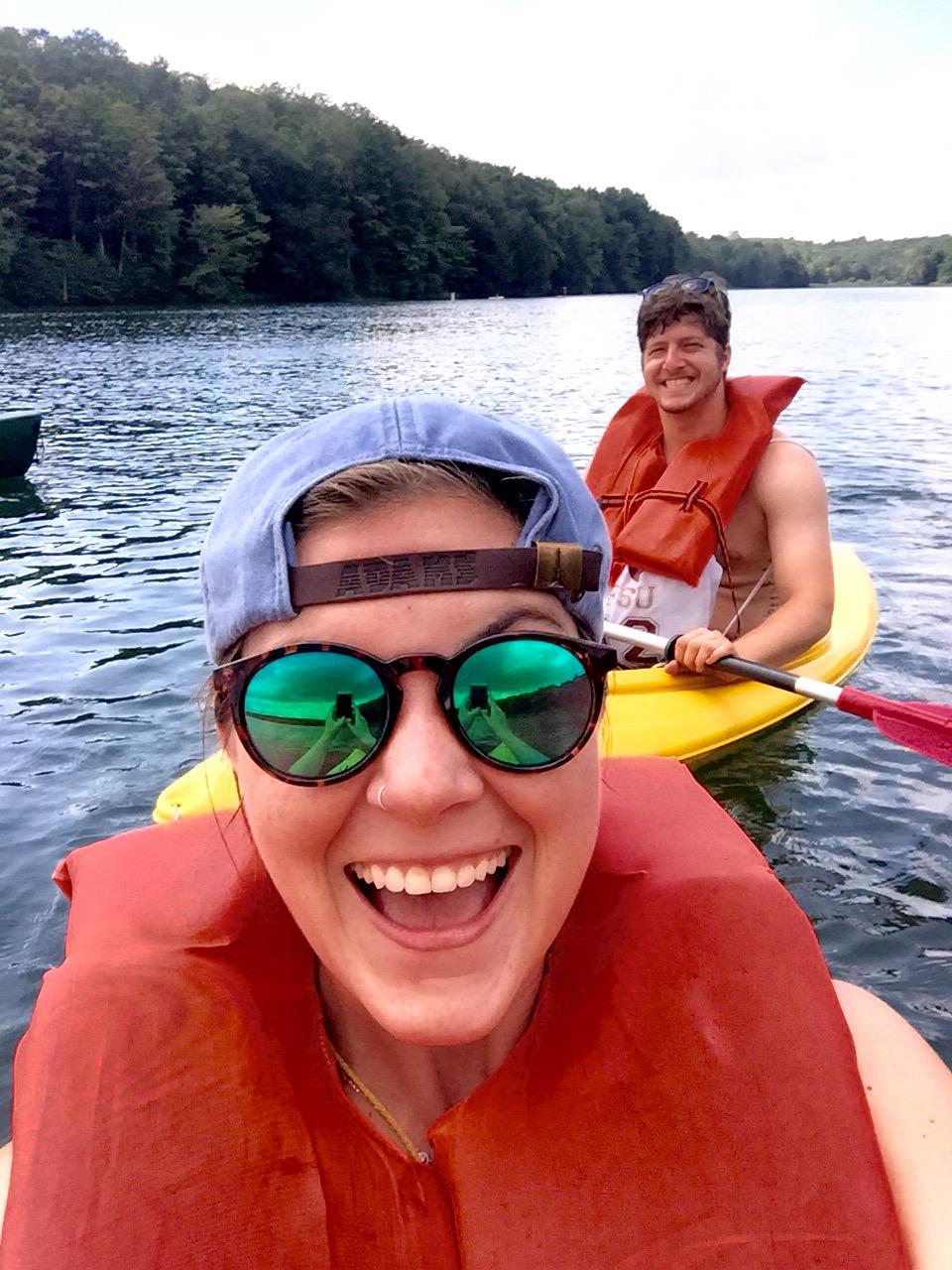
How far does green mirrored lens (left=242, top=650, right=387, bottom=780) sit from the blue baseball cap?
0.07 m

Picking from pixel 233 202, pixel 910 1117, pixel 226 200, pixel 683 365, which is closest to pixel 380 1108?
pixel 910 1117

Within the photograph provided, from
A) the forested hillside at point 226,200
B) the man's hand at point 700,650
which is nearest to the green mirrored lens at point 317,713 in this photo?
the man's hand at point 700,650

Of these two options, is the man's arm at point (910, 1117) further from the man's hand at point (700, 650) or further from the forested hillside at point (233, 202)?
the forested hillside at point (233, 202)

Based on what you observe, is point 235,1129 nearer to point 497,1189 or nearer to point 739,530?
point 497,1189

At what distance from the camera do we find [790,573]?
490 cm

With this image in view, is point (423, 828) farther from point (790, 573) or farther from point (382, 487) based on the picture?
point (790, 573)

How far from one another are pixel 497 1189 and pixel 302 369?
25684mm

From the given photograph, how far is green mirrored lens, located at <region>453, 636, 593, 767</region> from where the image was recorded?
1.32 meters

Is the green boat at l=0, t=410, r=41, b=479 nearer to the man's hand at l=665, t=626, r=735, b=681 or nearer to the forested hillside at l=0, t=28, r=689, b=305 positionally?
the man's hand at l=665, t=626, r=735, b=681

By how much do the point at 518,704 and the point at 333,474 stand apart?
0.34 metres

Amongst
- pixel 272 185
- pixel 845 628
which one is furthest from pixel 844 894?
pixel 272 185

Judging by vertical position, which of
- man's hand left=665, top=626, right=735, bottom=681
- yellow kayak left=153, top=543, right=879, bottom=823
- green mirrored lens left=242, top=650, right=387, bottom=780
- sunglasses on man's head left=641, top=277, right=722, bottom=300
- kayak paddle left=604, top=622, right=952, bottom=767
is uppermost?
sunglasses on man's head left=641, top=277, right=722, bottom=300

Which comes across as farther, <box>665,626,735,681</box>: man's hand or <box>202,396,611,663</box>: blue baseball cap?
<box>665,626,735,681</box>: man's hand

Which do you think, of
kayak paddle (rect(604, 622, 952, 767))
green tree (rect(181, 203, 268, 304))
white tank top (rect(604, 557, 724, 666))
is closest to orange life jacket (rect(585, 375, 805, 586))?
white tank top (rect(604, 557, 724, 666))
